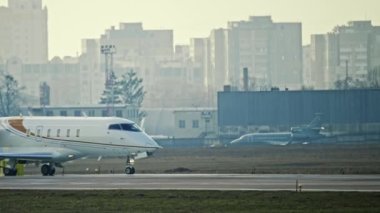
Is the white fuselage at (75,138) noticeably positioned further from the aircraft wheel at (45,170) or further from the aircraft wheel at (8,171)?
the aircraft wheel at (8,171)

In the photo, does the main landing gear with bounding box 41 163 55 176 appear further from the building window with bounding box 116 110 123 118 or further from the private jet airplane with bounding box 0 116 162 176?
the building window with bounding box 116 110 123 118

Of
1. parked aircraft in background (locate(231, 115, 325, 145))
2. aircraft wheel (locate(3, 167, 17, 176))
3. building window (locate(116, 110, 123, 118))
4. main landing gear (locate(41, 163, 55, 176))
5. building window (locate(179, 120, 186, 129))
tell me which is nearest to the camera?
aircraft wheel (locate(3, 167, 17, 176))

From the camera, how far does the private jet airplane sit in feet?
247

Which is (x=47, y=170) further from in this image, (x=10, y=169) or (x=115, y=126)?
(x=115, y=126)

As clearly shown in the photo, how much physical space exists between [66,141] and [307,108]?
8578 cm

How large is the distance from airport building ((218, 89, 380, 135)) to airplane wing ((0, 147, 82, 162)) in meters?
83.1

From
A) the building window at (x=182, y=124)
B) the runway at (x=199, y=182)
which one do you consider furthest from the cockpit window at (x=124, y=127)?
the building window at (x=182, y=124)

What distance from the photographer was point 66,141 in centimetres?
7650

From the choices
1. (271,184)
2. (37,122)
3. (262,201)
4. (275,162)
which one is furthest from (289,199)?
(275,162)

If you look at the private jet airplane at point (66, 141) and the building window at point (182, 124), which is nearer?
the private jet airplane at point (66, 141)

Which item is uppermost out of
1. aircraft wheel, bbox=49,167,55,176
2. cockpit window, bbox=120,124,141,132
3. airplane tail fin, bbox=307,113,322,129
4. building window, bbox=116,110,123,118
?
cockpit window, bbox=120,124,141,132

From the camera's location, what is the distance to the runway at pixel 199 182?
6019 centimetres

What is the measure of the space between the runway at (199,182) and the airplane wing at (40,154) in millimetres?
3712

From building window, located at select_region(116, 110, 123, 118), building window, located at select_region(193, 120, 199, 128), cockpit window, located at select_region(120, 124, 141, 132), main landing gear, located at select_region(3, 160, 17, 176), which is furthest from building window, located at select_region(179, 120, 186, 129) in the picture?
main landing gear, located at select_region(3, 160, 17, 176)
